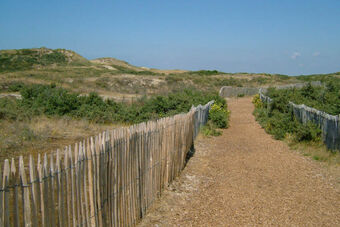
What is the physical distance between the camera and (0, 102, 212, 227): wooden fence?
8.96ft

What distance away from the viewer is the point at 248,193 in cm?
659

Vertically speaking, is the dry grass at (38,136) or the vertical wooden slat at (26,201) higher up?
the vertical wooden slat at (26,201)

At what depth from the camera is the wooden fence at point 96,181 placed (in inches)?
108

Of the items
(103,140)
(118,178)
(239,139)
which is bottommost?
(239,139)

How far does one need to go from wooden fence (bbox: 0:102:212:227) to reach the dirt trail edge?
572 millimetres

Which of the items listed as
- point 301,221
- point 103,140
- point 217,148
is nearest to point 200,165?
point 217,148

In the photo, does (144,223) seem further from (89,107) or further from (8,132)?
(89,107)

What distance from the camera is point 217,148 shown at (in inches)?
430

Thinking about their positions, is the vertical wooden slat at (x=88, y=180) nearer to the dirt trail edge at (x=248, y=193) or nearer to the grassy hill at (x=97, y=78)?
the dirt trail edge at (x=248, y=193)

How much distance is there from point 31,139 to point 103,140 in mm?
6653

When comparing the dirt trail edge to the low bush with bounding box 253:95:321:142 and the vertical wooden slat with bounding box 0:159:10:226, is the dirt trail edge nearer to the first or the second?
the low bush with bounding box 253:95:321:142

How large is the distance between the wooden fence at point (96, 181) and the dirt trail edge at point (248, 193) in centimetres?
57

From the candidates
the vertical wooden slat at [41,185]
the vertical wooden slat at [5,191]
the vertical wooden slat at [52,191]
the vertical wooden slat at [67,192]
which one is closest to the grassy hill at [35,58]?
the vertical wooden slat at [67,192]

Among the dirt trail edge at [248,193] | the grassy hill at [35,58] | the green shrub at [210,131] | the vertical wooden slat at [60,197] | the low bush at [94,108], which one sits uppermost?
the grassy hill at [35,58]
